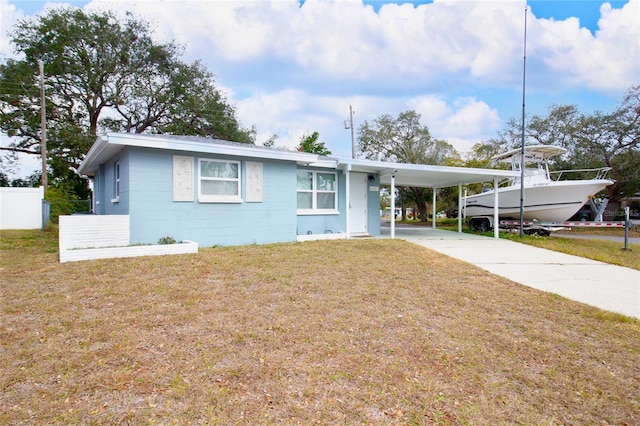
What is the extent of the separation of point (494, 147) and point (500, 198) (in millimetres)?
11641

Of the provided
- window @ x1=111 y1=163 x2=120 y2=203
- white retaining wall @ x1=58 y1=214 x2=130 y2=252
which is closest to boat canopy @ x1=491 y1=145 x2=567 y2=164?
white retaining wall @ x1=58 y1=214 x2=130 y2=252

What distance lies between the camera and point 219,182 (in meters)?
8.39

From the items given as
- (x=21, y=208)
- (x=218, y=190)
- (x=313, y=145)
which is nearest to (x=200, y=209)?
(x=218, y=190)

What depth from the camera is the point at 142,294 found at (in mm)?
4230

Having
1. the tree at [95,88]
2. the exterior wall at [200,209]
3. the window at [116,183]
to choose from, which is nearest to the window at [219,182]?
the exterior wall at [200,209]

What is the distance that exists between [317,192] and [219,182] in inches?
135

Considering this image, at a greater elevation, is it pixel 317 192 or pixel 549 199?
pixel 317 192

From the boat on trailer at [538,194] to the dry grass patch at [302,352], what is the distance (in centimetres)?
879

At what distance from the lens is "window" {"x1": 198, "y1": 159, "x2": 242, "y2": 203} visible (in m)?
8.14

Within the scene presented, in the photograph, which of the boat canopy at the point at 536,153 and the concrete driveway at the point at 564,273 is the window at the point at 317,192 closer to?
the concrete driveway at the point at 564,273

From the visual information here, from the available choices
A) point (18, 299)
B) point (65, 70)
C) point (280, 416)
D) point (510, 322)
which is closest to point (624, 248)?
point (510, 322)

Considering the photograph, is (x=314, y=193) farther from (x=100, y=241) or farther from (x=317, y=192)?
(x=100, y=241)

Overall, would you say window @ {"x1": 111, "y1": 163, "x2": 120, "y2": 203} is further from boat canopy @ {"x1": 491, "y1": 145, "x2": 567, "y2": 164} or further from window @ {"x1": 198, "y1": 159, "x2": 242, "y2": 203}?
boat canopy @ {"x1": 491, "y1": 145, "x2": 567, "y2": 164}

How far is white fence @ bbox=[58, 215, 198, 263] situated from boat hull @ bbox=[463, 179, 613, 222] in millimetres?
12237
